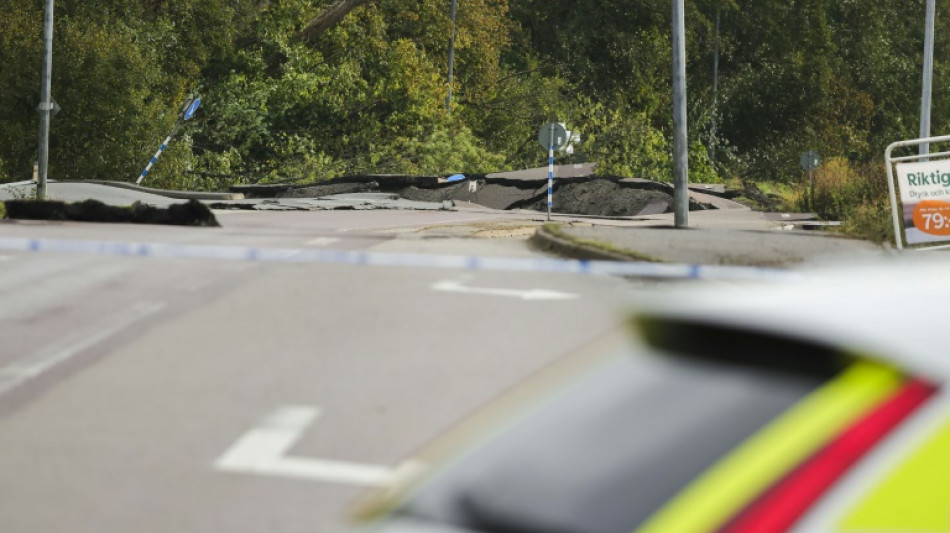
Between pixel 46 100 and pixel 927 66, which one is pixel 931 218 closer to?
pixel 46 100

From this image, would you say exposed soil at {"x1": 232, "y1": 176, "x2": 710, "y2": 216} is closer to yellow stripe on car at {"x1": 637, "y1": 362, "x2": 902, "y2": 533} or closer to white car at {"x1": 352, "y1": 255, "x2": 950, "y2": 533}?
white car at {"x1": 352, "y1": 255, "x2": 950, "y2": 533}

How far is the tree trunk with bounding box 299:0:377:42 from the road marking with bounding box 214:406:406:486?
42952 mm

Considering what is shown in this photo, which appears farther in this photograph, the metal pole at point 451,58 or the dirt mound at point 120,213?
the metal pole at point 451,58

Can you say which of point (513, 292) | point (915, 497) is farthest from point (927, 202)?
point (915, 497)

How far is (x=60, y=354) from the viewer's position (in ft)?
32.8

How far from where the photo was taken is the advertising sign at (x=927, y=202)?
56.0 ft

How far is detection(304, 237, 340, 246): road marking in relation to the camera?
58.5 ft

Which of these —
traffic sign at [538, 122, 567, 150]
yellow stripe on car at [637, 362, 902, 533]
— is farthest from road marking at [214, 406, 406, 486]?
traffic sign at [538, 122, 567, 150]

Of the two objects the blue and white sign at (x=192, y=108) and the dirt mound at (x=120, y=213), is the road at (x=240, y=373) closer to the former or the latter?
the dirt mound at (x=120, y=213)

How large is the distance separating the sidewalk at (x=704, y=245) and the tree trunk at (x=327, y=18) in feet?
101

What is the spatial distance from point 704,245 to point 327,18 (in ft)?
113

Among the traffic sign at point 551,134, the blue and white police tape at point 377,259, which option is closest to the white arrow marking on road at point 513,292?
the blue and white police tape at point 377,259

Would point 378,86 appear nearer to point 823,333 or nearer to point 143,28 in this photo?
point 143,28

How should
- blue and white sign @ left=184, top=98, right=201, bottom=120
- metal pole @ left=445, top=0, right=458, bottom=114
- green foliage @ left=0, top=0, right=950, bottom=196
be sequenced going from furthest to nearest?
1. metal pole @ left=445, top=0, right=458, bottom=114
2. blue and white sign @ left=184, top=98, right=201, bottom=120
3. green foliage @ left=0, top=0, right=950, bottom=196
